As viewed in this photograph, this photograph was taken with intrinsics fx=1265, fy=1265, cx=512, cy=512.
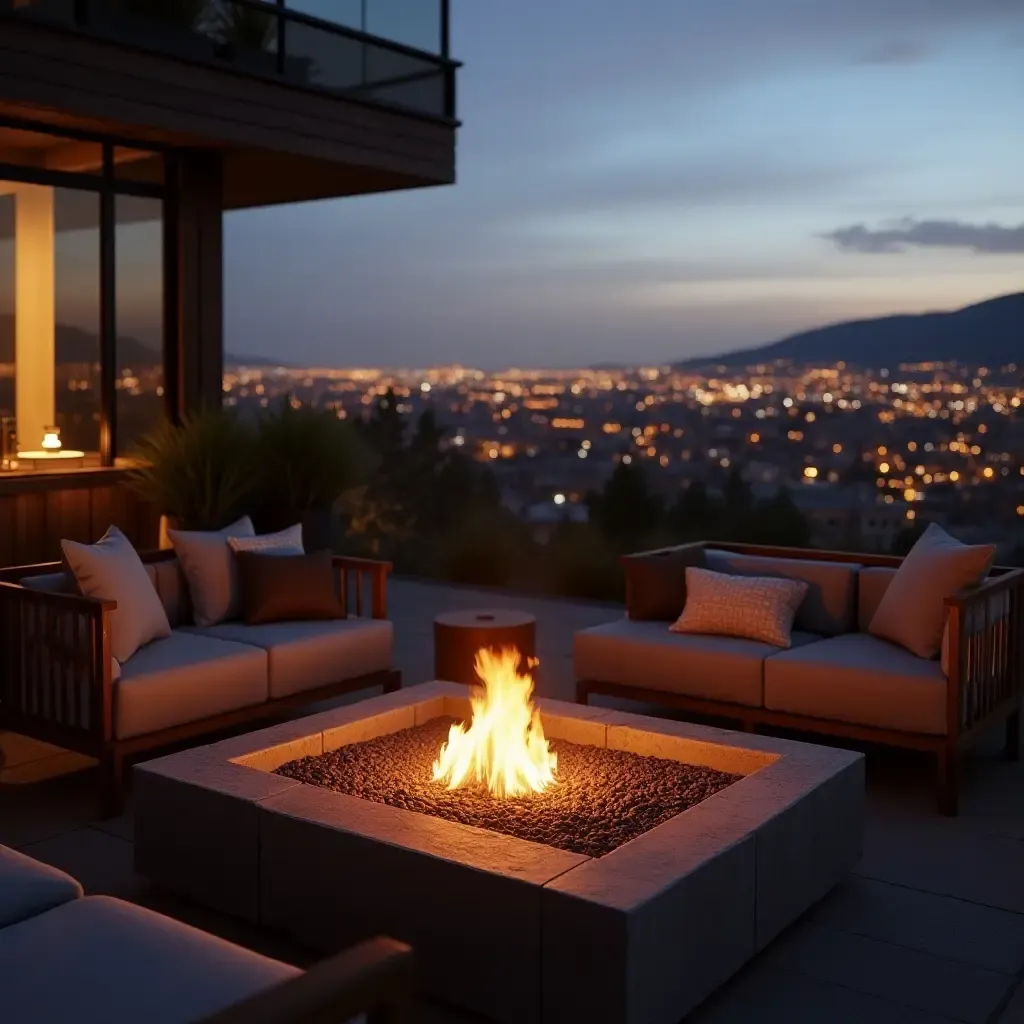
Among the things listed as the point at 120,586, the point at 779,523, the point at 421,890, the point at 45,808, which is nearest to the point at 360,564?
the point at 120,586

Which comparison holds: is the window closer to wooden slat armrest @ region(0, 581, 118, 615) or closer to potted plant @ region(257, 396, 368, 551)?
potted plant @ region(257, 396, 368, 551)

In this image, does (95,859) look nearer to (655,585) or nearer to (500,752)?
(500,752)

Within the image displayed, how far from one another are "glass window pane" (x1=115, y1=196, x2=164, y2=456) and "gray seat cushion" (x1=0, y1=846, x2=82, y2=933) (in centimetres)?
517

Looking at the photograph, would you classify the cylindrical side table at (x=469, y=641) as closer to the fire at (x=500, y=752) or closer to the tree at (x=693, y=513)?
the fire at (x=500, y=752)

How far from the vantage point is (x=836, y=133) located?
12422mm

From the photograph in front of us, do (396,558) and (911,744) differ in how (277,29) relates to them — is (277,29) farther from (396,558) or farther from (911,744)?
(911,744)

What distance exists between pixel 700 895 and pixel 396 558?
7934 mm

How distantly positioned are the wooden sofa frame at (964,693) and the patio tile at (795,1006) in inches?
58.9

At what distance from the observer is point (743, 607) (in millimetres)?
5211

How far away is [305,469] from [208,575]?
2103mm

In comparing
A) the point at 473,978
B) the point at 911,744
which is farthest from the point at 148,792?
the point at 911,744

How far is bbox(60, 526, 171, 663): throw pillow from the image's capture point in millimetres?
4684

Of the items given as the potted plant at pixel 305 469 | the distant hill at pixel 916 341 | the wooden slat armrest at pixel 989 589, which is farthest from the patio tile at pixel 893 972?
the distant hill at pixel 916 341

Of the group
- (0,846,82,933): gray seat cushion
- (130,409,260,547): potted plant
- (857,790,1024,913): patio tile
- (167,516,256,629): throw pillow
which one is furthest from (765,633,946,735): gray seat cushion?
(130,409,260,547): potted plant
